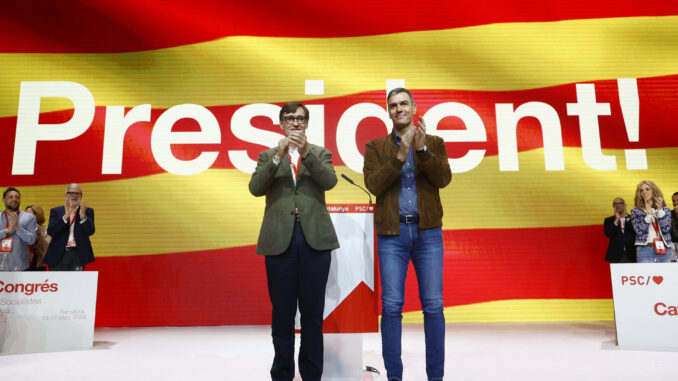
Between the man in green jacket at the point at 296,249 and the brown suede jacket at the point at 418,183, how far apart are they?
0.75 ft

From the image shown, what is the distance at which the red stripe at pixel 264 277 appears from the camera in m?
4.45

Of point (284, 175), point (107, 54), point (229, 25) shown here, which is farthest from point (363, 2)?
point (284, 175)

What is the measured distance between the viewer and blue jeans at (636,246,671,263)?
4000mm

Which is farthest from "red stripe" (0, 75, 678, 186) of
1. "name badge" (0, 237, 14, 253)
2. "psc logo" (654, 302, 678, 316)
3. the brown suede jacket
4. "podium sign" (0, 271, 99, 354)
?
the brown suede jacket

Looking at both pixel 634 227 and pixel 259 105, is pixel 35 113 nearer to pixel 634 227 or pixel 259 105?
pixel 259 105

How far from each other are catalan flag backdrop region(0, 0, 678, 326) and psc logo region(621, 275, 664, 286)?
1.06 meters

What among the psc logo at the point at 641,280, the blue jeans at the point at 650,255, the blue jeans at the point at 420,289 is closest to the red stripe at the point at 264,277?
the blue jeans at the point at 650,255

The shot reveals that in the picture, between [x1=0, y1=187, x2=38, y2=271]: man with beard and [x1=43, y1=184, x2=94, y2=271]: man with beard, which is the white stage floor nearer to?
[x1=43, y1=184, x2=94, y2=271]: man with beard

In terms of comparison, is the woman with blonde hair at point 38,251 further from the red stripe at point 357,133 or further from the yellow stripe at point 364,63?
the yellow stripe at point 364,63

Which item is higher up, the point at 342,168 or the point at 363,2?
the point at 363,2

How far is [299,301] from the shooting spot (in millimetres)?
2145

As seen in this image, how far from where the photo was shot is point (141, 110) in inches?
185

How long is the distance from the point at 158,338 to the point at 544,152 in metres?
3.91

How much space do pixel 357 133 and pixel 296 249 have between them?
272cm
